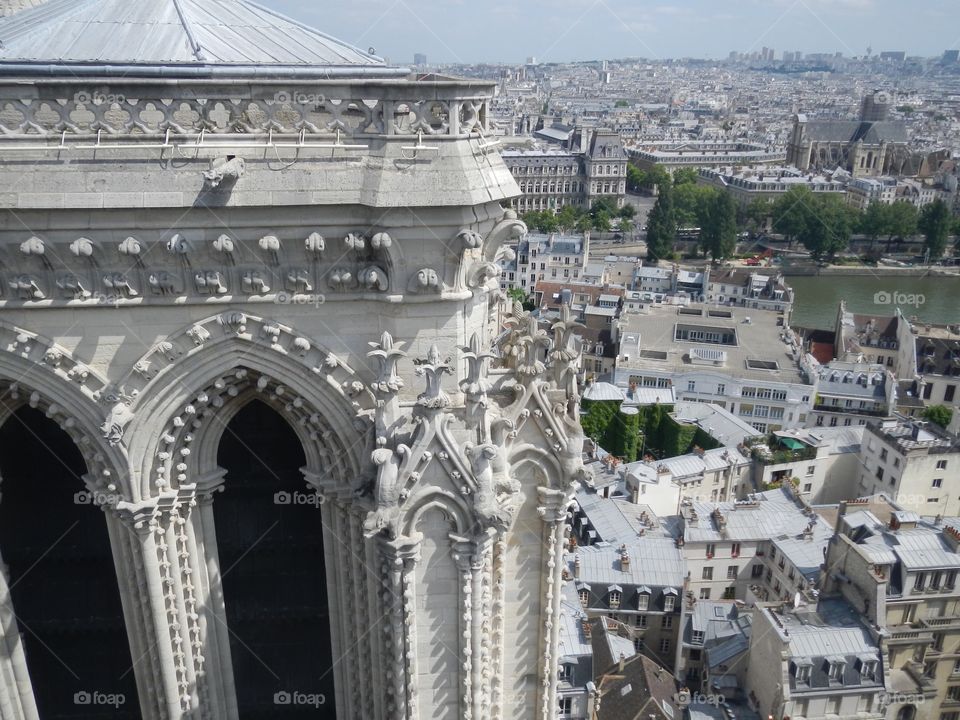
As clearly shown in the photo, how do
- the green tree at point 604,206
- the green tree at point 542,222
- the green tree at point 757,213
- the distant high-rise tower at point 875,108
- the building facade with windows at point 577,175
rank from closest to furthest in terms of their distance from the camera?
the green tree at point 542,222 < the green tree at point 757,213 < the green tree at point 604,206 < the building facade with windows at point 577,175 < the distant high-rise tower at point 875,108

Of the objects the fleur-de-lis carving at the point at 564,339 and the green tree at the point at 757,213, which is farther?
the green tree at the point at 757,213

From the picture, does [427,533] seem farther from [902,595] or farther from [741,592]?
[741,592]

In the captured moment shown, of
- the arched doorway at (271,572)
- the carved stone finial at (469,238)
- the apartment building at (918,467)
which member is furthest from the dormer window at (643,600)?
the carved stone finial at (469,238)

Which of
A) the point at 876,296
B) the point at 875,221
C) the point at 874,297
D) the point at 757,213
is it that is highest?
the point at 757,213

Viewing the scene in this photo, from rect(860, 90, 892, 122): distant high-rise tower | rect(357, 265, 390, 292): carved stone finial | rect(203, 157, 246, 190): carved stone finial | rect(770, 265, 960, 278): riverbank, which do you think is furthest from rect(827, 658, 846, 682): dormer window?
rect(860, 90, 892, 122): distant high-rise tower

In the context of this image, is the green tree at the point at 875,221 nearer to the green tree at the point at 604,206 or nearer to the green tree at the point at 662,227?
the green tree at the point at 662,227

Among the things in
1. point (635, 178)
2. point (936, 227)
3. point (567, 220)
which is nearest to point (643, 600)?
point (936, 227)

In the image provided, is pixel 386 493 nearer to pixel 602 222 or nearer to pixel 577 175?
pixel 602 222
